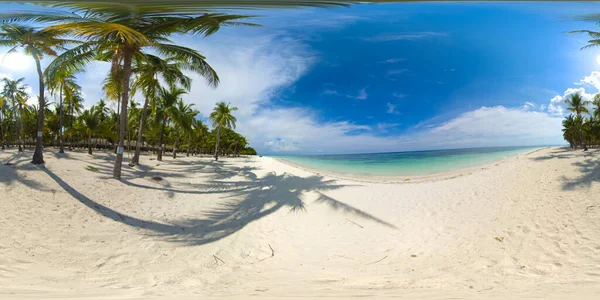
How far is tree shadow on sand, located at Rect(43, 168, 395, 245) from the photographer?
1.04 metres

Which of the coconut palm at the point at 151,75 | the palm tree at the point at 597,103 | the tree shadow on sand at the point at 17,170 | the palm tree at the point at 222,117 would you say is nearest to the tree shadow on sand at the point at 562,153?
the palm tree at the point at 597,103

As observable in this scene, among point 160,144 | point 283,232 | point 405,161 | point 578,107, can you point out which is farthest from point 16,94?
point 578,107

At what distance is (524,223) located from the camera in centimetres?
136

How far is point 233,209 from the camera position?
119 centimetres

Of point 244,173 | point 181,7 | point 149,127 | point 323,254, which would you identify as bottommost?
point 323,254

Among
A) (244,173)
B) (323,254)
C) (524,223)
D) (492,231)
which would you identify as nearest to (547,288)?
(492,231)

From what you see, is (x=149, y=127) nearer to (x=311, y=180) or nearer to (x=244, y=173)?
(x=244, y=173)

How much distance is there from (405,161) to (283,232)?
4.47ft

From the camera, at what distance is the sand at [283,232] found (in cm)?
78

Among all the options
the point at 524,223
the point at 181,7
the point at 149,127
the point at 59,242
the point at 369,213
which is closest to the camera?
the point at 59,242

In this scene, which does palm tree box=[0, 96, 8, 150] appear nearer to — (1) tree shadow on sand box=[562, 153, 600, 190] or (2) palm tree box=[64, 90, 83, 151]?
(2) palm tree box=[64, 90, 83, 151]

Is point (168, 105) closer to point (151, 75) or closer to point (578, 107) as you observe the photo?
point (151, 75)

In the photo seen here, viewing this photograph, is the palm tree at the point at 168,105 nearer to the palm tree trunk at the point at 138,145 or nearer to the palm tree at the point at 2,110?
the palm tree trunk at the point at 138,145

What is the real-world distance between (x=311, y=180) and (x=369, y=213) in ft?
1.85
